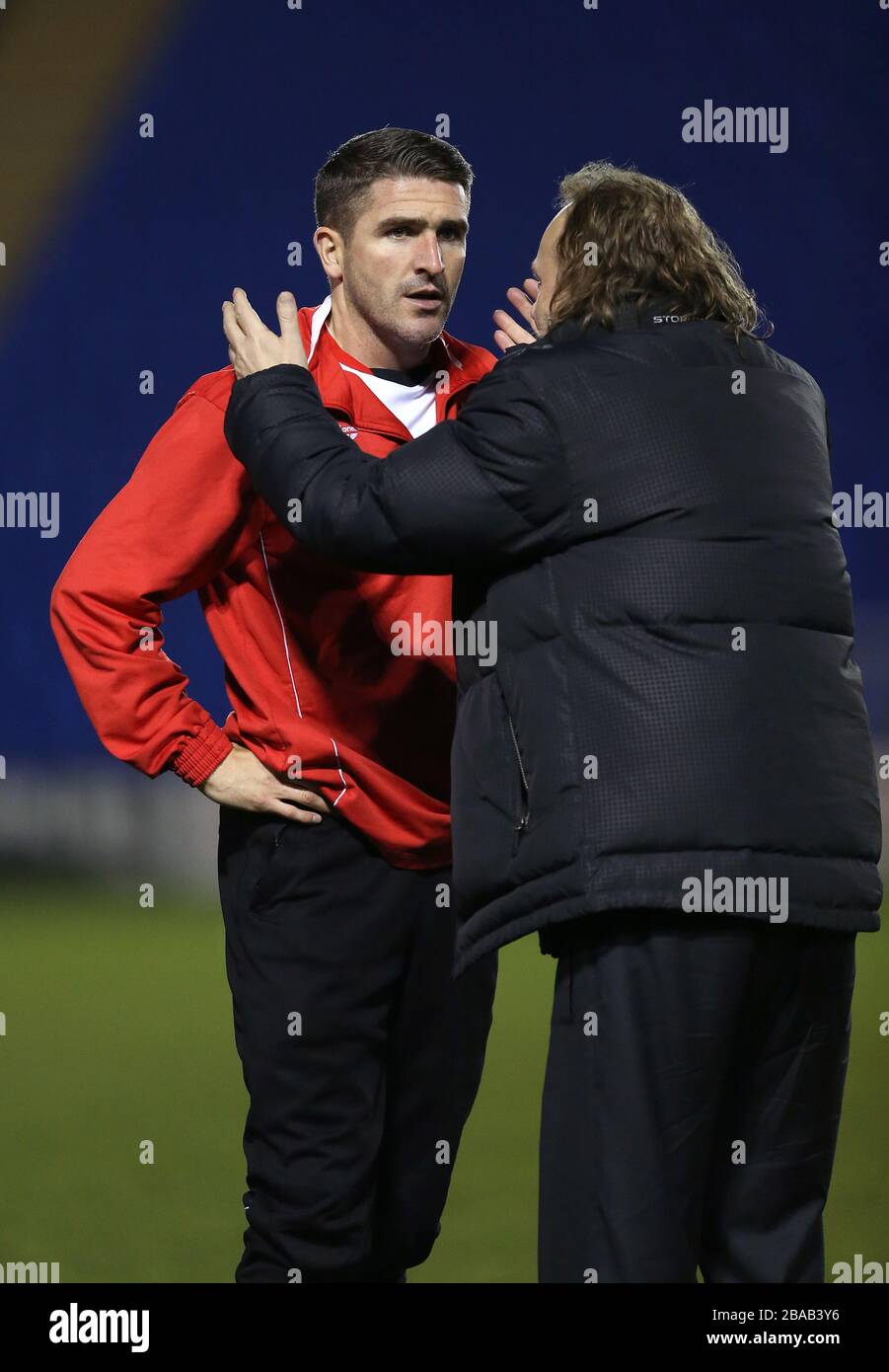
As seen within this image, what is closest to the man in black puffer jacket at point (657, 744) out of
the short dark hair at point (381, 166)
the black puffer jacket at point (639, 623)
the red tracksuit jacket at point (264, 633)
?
the black puffer jacket at point (639, 623)

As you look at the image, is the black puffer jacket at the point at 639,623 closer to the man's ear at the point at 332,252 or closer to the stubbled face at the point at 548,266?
the stubbled face at the point at 548,266

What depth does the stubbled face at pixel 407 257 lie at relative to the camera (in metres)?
1.79

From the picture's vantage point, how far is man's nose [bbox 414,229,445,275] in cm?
178

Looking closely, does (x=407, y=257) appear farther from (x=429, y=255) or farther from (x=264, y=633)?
(x=264, y=633)

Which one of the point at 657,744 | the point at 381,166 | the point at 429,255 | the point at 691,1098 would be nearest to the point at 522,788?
the point at 657,744

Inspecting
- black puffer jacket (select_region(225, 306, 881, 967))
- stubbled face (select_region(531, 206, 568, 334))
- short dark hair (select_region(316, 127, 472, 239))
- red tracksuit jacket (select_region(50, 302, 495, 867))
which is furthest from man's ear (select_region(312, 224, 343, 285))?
black puffer jacket (select_region(225, 306, 881, 967))

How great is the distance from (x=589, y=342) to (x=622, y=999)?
0.56 m

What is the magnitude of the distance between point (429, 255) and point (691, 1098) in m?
0.97

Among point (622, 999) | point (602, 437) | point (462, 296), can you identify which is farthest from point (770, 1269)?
point (462, 296)

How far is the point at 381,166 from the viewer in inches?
71.0

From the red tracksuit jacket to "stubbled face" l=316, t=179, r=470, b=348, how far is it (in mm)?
87

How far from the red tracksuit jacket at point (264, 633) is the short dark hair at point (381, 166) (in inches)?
7.3

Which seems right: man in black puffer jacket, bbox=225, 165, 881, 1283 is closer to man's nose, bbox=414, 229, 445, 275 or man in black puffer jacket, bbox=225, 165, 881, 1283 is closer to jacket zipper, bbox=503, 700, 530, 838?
jacket zipper, bbox=503, 700, 530, 838

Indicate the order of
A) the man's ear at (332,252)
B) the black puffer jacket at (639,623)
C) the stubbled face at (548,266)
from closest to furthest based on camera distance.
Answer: the black puffer jacket at (639,623)
the stubbled face at (548,266)
the man's ear at (332,252)
